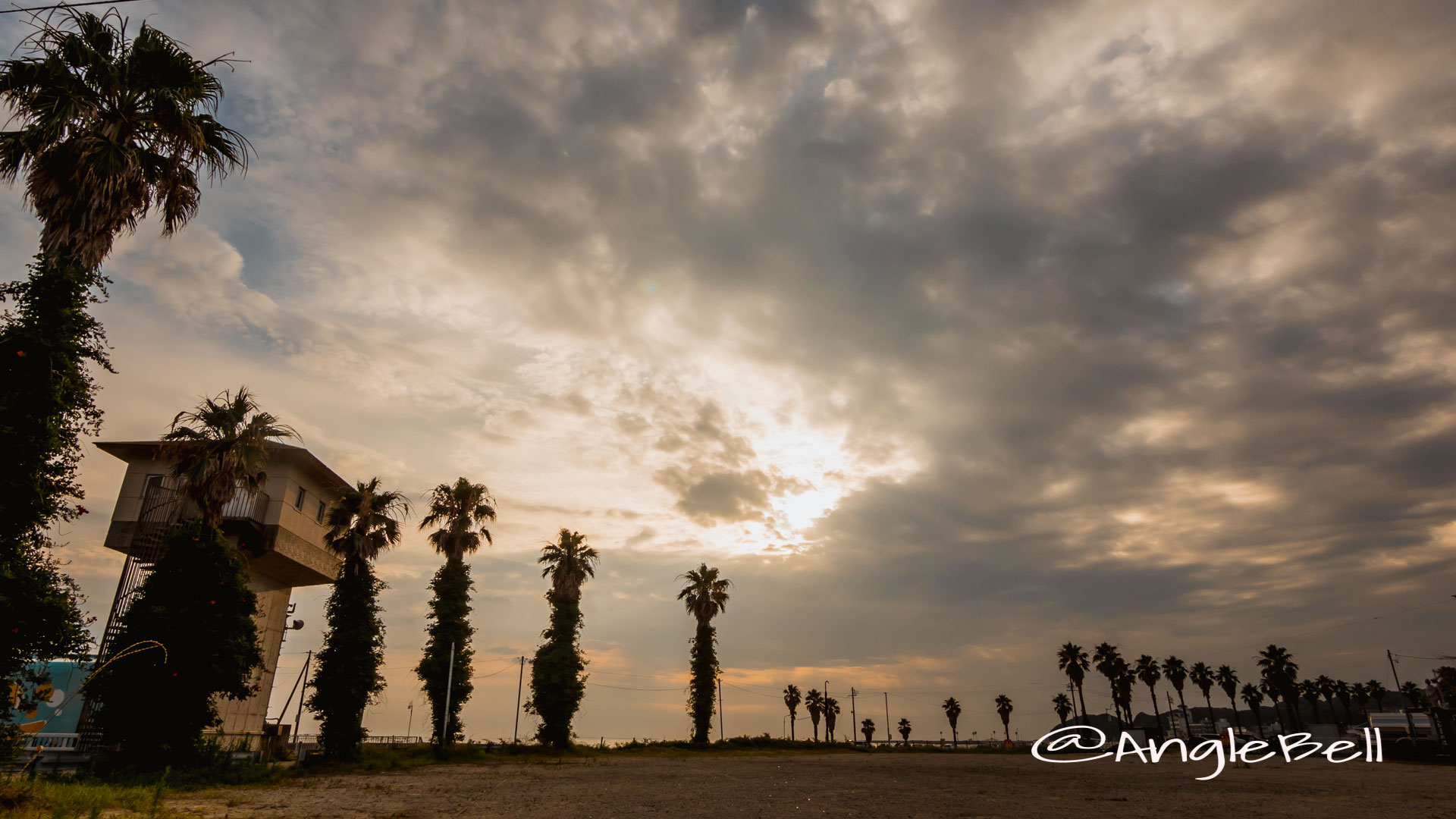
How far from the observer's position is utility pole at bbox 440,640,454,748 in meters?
40.1

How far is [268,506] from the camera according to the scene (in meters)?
35.3

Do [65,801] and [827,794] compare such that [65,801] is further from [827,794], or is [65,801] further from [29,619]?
[827,794]

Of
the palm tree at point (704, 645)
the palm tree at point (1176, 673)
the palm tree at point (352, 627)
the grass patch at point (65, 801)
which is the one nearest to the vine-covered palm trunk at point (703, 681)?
the palm tree at point (704, 645)

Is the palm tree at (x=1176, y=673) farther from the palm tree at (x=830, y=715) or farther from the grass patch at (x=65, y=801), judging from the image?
the grass patch at (x=65, y=801)

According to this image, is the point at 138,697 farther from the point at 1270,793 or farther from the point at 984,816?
the point at 1270,793

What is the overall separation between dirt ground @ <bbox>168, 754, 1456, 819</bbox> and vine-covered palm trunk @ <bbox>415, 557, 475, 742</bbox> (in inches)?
323

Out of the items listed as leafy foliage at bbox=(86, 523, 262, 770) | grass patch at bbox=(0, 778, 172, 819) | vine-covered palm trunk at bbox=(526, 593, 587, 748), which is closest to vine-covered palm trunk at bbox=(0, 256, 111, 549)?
grass patch at bbox=(0, 778, 172, 819)

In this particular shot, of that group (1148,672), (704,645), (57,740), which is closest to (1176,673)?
(1148,672)

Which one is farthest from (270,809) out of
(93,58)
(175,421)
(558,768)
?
(558,768)

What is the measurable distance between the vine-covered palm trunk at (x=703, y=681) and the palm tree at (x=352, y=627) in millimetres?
28922

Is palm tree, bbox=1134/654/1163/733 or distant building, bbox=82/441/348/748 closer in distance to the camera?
distant building, bbox=82/441/348/748

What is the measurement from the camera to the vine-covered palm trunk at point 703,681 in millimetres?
58250

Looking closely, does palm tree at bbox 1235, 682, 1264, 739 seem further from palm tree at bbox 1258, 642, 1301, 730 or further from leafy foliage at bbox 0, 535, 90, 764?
leafy foliage at bbox 0, 535, 90, 764

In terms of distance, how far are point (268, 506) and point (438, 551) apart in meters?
12.1
